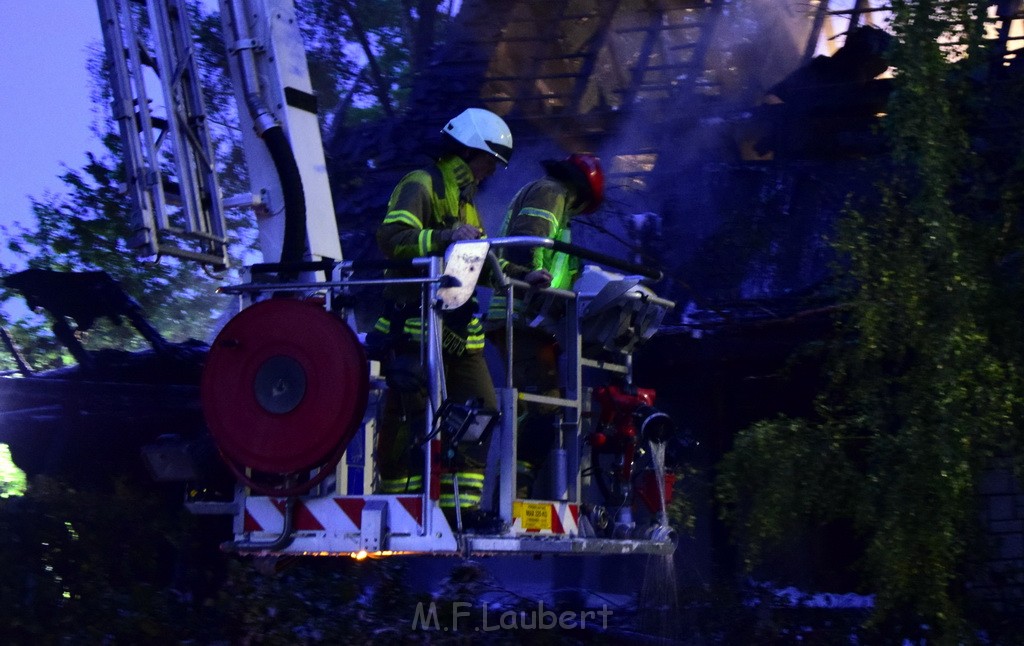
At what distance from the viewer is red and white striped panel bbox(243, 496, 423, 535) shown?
4535 millimetres

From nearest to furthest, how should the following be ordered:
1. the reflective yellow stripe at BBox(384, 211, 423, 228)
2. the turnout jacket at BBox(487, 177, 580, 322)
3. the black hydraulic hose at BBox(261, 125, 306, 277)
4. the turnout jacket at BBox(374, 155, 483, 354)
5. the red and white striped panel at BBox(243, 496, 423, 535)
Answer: the red and white striped panel at BBox(243, 496, 423, 535), the turnout jacket at BBox(374, 155, 483, 354), the reflective yellow stripe at BBox(384, 211, 423, 228), the turnout jacket at BBox(487, 177, 580, 322), the black hydraulic hose at BBox(261, 125, 306, 277)

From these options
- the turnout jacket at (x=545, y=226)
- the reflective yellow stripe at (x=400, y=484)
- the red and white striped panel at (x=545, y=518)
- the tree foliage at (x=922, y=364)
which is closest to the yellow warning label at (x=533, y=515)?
the red and white striped panel at (x=545, y=518)

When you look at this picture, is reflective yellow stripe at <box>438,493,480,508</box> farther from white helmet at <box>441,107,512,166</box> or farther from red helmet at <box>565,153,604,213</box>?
red helmet at <box>565,153,604,213</box>

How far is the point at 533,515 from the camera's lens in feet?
16.1

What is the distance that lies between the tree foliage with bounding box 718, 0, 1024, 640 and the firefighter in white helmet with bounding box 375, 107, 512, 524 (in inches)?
109

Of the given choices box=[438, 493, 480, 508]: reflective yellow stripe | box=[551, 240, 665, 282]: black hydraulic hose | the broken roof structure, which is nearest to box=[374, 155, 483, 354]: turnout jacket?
box=[551, 240, 665, 282]: black hydraulic hose

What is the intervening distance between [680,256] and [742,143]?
68.4 inches

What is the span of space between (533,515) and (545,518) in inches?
3.8

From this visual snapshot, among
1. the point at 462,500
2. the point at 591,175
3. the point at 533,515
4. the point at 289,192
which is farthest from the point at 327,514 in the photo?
the point at 591,175

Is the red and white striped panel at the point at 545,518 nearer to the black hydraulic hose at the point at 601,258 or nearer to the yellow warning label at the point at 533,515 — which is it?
the yellow warning label at the point at 533,515

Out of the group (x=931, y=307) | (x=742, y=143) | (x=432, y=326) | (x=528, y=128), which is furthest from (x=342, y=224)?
(x=432, y=326)

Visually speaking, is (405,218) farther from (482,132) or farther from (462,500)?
(462,500)

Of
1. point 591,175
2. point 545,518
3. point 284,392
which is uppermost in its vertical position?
point 591,175

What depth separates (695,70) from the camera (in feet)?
37.0
